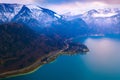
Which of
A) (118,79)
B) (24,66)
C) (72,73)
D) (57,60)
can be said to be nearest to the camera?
(118,79)

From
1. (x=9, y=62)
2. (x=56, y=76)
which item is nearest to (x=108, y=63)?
(x=56, y=76)

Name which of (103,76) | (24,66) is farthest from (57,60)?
(103,76)

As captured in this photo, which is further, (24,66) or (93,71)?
(24,66)

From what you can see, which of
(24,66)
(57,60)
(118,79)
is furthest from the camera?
(57,60)

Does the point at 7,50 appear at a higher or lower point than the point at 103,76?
higher

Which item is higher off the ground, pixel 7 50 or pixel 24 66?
pixel 7 50

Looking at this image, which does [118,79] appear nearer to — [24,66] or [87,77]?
[87,77]

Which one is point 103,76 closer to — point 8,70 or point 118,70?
point 118,70

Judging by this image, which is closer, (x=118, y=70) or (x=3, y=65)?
(x=118, y=70)

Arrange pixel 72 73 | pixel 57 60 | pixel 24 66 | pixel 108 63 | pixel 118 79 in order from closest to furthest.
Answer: pixel 118 79
pixel 72 73
pixel 24 66
pixel 108 63
pixel 57 60
